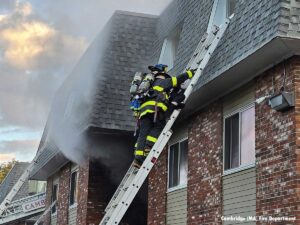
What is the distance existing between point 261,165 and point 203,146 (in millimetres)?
2390

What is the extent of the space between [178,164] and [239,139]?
2885 mm

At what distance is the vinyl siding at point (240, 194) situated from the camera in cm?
861

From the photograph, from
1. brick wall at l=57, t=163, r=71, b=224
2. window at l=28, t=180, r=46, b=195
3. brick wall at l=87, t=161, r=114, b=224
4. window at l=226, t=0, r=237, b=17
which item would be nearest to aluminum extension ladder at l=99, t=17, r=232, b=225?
window at l=226, t=0, r=237, b=17

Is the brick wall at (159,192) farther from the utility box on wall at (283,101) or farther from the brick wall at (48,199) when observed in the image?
the brick wall at (48,199)

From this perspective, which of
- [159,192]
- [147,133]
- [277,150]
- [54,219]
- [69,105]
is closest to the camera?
[277,150]

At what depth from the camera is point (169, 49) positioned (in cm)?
1417

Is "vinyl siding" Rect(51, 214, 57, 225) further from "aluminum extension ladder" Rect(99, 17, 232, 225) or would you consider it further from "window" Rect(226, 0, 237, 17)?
"window" Rect(226, 0, 237, 17)

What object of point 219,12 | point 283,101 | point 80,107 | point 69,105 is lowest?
point 283,101

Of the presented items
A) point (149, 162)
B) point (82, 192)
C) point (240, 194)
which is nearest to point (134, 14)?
point (82, 192)

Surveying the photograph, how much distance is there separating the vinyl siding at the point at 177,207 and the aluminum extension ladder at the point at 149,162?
8.24ft

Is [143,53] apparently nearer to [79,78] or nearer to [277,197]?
[79,78]

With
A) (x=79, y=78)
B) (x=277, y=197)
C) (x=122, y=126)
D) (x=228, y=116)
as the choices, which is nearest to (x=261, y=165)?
(x=277, y=197)

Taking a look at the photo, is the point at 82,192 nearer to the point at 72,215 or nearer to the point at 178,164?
the point at 72,215

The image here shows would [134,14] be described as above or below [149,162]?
above
